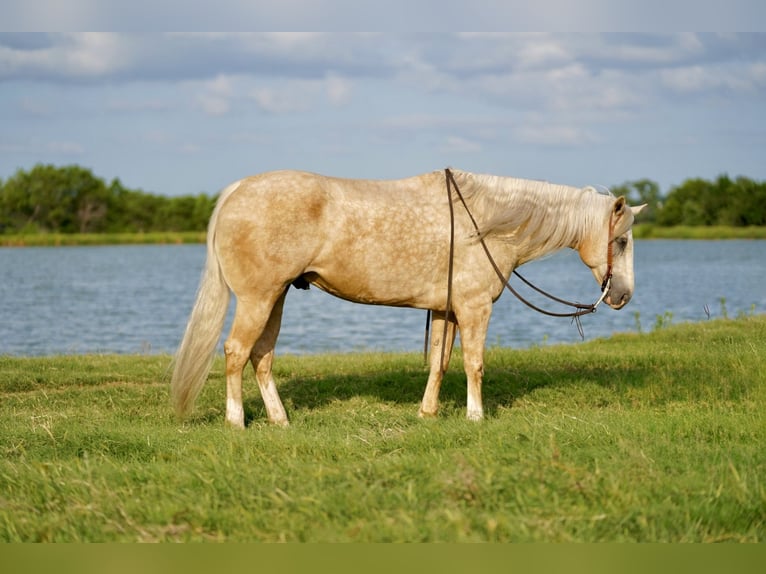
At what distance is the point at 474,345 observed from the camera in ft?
22.5

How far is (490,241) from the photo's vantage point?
689 centimetres

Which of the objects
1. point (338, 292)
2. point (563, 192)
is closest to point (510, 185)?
point (563, 192)

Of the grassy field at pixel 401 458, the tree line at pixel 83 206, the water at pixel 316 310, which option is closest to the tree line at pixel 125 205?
the tree line at pixel 83 206

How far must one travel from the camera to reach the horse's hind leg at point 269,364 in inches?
271

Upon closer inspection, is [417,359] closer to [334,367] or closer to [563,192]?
[334,367]

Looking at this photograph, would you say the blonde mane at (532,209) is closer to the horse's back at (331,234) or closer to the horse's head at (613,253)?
the horse's head at (613,253)

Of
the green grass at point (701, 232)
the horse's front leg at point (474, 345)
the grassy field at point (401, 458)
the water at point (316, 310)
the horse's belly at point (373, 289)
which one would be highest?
the green grass at point (701, 232)

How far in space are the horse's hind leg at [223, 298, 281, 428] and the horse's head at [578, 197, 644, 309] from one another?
2593mm

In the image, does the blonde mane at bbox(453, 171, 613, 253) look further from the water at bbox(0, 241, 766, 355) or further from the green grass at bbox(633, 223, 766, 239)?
the green grass at bbox(633, 223, 766, 239)

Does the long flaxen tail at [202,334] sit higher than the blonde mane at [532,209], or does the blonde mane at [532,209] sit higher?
the blonde mane at [532,209]

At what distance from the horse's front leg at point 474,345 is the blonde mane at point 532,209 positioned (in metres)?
0.62

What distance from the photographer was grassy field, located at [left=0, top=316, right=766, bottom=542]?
3781 mm

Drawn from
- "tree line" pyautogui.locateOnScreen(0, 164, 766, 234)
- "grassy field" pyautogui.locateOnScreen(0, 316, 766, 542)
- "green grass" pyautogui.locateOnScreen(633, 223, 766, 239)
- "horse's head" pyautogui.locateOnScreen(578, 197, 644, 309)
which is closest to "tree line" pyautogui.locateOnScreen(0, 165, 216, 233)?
"tree line" pyautogui.locateOnScreen(0, 164, 766, 234)

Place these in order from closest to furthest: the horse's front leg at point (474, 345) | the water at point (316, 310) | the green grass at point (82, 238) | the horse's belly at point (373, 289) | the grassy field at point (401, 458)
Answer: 1. the grassy field at point (401, 458)
2. the horse's belly at point (373, 289)
3. the horse's front leg at point (474, 345)
4. the water at point (316, 310)
5. the green grass at point (82, 238)
